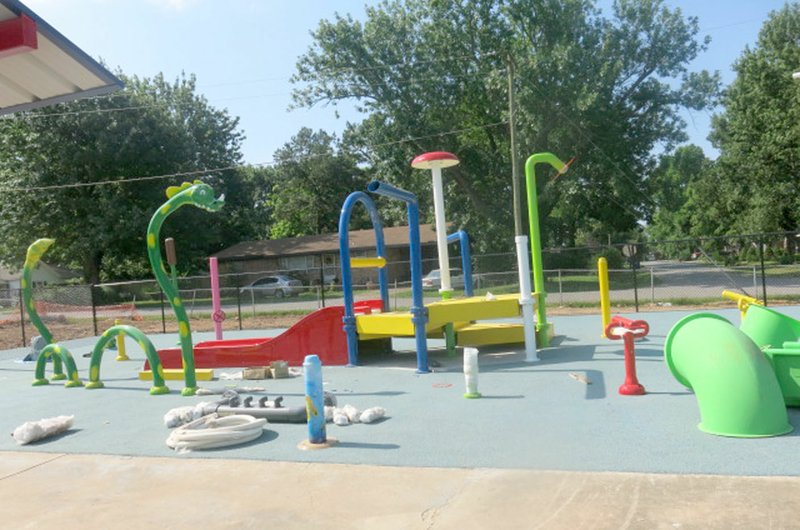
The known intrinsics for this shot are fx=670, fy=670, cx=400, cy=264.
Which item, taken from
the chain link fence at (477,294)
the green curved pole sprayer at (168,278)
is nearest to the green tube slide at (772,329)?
the green curved pole sprayer at (168,278)

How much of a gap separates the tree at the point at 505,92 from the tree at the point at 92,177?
12.2 meters

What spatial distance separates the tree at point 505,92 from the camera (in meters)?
30.3

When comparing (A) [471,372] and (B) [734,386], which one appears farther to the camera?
(A) [471,372]

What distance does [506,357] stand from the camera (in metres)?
11.8

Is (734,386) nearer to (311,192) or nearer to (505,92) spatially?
(505,92)

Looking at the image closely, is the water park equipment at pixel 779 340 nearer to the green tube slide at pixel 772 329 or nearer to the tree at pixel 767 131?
the green tube slide at pixel 772 329

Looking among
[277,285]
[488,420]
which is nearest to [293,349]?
[488,420]

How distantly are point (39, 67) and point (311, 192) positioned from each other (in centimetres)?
6172

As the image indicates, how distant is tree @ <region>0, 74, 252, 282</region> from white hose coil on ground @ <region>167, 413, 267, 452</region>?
35687mm

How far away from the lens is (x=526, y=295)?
10.8 metres

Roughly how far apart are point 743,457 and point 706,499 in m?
1.01

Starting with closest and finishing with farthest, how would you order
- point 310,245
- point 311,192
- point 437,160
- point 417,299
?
point 417,299
point 437,160
point 310,245
point 311,192

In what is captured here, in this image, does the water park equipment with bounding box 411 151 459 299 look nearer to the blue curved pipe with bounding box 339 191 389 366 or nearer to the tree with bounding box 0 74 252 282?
the blue curved pipe with bounding box 339 191 389 366

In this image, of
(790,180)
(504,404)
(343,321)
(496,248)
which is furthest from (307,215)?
(504,404)
